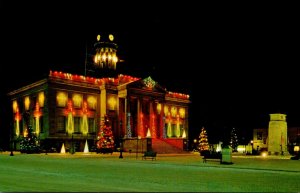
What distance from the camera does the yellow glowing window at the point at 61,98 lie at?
69.9 m

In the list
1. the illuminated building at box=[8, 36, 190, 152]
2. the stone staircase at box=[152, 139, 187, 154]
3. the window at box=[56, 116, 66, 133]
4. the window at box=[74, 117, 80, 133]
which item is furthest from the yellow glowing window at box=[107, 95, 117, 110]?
the stone staircase at box=[152, 139, 187, 154]

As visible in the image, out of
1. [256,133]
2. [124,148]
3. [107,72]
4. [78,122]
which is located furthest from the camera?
[256,133]

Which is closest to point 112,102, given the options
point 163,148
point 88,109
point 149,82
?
point 88,109

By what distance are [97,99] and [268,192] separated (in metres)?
63.3

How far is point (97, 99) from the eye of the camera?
7625 centimetres

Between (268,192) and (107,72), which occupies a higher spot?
(107,72)

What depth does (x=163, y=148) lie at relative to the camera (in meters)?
63.3

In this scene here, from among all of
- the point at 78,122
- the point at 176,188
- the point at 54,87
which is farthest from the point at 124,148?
the point at 176,188

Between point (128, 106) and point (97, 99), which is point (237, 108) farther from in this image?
point (97, 99)

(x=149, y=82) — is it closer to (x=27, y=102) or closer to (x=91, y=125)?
(x=91, y=125)

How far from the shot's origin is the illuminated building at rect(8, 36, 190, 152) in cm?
6875

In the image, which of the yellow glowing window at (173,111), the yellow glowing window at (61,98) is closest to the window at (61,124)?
the yellow glowing window at (61,98)

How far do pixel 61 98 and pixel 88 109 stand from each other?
600cm

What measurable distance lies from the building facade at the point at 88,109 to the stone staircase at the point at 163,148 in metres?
0.38
